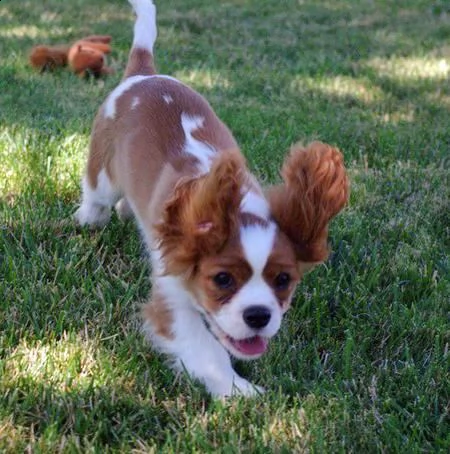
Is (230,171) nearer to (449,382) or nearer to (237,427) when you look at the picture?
(237,427)

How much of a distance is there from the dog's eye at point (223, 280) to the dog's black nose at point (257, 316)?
107 millimetres

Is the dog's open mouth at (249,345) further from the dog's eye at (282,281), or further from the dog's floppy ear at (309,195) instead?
the dog's floppy ear at (309,195)

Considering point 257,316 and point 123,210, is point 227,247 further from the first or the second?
point 123,210

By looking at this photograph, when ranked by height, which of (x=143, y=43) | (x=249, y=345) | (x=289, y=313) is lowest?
(x=289, y=313)

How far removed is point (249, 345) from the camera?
8.10 feet

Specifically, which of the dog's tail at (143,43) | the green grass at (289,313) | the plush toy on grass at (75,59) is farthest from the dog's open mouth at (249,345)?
the plush toy on grass at (75,59)

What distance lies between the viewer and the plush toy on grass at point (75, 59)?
607 centimetres

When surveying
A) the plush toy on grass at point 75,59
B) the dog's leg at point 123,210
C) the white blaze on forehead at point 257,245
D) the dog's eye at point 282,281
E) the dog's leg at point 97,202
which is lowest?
the plush toy on grass at point 75,59

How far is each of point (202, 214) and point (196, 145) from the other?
2.64 ft

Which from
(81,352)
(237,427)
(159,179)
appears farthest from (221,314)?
(159,179)

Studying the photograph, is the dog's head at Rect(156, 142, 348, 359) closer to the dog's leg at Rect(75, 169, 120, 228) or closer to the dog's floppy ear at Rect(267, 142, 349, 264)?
the dog's floppy ear at Rect(267, 142, 349, 264)

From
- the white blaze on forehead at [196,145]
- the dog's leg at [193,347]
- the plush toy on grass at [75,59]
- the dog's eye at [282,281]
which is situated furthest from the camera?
the plush toy on grass at [75,59]

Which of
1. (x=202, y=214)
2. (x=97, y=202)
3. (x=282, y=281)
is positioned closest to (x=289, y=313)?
(x=282, y=281)

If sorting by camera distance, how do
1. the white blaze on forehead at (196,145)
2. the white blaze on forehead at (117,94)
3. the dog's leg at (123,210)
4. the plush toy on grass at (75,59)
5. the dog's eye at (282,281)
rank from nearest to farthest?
the dog's eye at (282,281) → the white blaze on forehead at (196,145) → the white blaze on forehead at (117,94) → the dog's leg at (123,210) → the plush toy on grass at (75,59)
